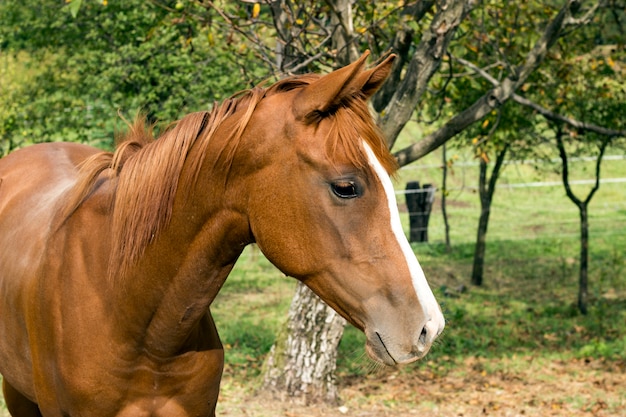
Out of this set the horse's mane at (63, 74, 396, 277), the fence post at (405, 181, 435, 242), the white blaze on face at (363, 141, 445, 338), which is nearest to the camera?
the white blaze on face at (363, 141, 445, 338)

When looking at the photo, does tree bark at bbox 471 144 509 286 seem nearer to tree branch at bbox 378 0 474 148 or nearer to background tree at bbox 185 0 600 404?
background tree at bbox 185 0 600 404

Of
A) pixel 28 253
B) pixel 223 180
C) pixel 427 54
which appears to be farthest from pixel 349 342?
pixel 223 180

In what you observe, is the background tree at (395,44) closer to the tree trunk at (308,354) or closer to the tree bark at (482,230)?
the tree trunk at (308,354)

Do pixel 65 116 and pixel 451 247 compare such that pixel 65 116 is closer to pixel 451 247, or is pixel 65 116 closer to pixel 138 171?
pixel 451 247

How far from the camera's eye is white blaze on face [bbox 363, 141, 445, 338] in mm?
2219

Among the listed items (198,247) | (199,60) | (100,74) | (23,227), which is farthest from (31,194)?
(100,74)

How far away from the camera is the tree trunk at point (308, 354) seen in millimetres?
6383

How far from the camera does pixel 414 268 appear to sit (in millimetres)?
2260

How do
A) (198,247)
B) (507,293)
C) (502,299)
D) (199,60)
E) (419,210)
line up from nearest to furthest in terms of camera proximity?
(198,247), (502,299), (507,293), (199,60), (419,210)

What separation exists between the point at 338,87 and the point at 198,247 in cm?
74

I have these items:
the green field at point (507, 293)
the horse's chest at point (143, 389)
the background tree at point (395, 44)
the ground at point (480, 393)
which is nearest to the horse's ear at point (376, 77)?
the horse's chest at point (143, 389)

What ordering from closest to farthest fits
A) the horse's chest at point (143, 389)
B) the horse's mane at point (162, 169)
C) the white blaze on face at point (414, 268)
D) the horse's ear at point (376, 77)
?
1. the white blaze on face at point (414, 268)
2. the horse's ear at point (376, 77)
3. the horse's mane at point (162, 169)
4. the horse's chest at point (143, 389)

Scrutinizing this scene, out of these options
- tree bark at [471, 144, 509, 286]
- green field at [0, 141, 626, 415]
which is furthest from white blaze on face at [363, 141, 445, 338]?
tree bark at [471, 144, 509, 286]

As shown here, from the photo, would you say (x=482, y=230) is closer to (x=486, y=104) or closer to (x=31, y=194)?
(x=486, y=104)
